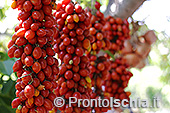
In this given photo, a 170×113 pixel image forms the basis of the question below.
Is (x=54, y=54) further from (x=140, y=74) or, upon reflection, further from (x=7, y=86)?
(x=140, y=74)

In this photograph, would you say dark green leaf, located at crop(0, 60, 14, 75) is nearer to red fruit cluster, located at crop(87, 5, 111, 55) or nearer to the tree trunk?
red fruit cluster, located at crop(87, 5, 111, 55)

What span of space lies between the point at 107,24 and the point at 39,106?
81cm

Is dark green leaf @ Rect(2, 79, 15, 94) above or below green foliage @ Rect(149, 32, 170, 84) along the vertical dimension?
below

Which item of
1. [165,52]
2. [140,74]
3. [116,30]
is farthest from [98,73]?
[140,74]

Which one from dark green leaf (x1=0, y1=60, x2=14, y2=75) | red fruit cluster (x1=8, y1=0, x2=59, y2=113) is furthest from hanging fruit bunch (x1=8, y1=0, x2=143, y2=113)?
dark green leaf (x1=0, y1=60, x2=14, y2=75)

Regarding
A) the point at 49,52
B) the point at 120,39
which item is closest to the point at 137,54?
the point at 120,39

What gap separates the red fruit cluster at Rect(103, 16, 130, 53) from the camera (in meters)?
1.20

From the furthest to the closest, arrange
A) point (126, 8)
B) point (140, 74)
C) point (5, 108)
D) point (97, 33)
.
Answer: point (140, 74), point (126, 8), point (97, 33), point (5, 108)

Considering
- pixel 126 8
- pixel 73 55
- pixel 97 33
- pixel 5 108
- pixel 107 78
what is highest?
pixel 126 8

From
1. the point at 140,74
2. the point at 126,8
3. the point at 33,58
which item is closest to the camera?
the point at 33,58

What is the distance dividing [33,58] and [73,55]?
208 millimetres

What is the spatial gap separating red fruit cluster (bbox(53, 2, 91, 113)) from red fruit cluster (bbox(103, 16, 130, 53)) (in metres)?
0.48

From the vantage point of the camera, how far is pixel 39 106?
1.74ft

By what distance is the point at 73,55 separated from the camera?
0.73 metres
